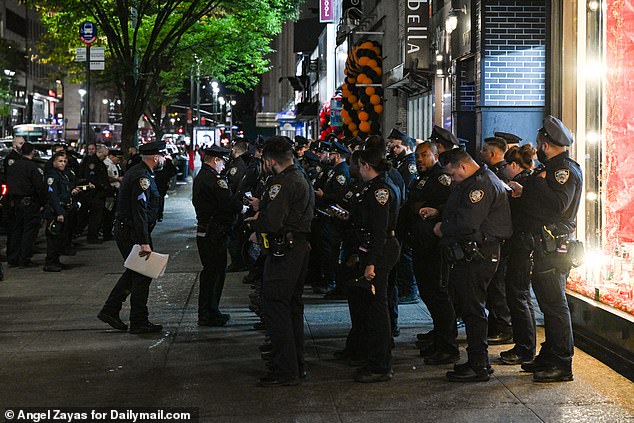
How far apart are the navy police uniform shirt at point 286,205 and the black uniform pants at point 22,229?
791 centimetres

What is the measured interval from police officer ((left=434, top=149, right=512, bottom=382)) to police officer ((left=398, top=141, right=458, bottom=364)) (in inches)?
23.0

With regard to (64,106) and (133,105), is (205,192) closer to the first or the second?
(133,105)

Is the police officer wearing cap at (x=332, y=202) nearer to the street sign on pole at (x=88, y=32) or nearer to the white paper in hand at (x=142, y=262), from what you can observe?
the white paper in hand at (x=142, y=262)

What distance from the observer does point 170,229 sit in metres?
21.3

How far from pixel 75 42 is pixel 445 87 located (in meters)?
15.7

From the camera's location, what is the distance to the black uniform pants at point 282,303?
7.46 meters

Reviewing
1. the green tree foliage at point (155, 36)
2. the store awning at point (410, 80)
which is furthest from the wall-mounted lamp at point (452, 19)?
the green tree foliage at point (155, 36)

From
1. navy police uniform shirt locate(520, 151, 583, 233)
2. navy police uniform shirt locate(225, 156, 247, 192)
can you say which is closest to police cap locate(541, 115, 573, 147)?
navy police uniform shirt locate(520, 151, 583, 233)

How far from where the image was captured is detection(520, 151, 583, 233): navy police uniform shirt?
293 inches

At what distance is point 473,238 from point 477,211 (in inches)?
8.3

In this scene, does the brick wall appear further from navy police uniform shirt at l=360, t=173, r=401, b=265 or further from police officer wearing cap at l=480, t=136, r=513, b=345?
navy police uniform shirt at l=360, t=173, r=401, b=265

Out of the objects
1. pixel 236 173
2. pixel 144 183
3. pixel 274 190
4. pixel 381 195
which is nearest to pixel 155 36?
pixel 236 173

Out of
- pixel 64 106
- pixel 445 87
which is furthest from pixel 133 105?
pixel 64 106

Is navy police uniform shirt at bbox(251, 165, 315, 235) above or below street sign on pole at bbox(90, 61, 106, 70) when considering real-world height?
below
